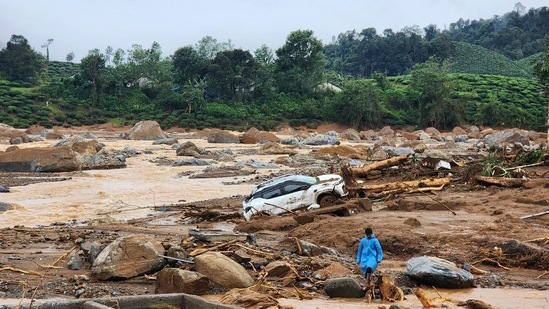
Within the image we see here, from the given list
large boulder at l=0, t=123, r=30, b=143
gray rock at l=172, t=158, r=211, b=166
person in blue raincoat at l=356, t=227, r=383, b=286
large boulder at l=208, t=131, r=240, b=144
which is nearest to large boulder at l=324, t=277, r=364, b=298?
person in blue raincoat at l=356, t=227, r=383, b=286

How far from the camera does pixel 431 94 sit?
260ft

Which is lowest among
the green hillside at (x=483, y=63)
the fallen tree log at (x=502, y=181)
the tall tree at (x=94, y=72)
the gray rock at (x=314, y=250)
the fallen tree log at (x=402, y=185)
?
the gray rock at (x=314, y=250)

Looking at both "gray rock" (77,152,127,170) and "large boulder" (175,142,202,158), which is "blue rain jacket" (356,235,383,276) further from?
"large boulder" (175,142,202,158)

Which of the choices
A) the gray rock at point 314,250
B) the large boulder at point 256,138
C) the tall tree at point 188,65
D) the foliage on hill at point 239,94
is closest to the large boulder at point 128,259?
the gray rock at point 314,250

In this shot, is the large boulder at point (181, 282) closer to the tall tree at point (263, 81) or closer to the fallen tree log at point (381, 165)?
the fallen tree log at point (381, 165)

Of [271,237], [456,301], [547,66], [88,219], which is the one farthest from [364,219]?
[547,66]

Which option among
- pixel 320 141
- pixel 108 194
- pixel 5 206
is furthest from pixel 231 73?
pixel 5 206

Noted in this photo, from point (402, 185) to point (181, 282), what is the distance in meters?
12.8

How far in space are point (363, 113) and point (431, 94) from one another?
873 cm

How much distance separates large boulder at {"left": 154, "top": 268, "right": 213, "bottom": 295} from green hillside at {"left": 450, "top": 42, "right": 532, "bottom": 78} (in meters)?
113

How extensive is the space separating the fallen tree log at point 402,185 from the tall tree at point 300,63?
63.1m

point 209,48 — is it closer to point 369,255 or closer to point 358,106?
point 358,106

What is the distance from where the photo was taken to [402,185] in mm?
21500

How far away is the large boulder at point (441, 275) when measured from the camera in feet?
36.1
